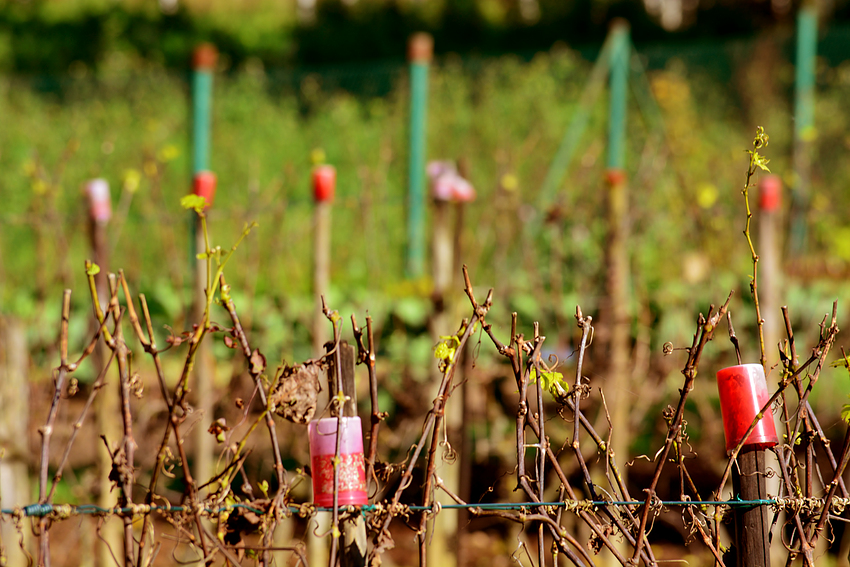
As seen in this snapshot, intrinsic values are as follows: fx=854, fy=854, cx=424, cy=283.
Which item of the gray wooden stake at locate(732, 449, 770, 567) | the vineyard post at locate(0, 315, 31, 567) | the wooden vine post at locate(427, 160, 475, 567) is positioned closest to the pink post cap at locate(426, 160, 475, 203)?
the wooden vine post at locate(427, 160, 475, 567)

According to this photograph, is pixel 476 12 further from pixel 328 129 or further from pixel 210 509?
pixel 210 509

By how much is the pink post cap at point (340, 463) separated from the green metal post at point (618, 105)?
13.8ft

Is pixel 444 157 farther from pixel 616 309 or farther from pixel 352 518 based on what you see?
pixel 352 518

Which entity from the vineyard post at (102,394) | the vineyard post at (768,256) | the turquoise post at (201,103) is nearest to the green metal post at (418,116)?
the turquoise post at (201,103)

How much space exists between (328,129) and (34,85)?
2.20 meters

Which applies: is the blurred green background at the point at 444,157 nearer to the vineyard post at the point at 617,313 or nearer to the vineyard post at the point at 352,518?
the vineyard post at the point at 617,313

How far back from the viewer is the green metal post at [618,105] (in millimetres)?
5250

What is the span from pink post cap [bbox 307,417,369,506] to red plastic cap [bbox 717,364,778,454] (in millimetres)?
579

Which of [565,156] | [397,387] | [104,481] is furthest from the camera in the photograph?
[565,156]

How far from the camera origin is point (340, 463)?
1.32 metres

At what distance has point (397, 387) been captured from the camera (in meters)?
3.92

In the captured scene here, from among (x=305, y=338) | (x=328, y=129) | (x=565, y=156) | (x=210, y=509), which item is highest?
(x=328, y=129)

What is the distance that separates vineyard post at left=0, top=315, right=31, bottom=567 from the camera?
298 centimetres

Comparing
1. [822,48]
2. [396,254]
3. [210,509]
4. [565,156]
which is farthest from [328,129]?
[210,509]
